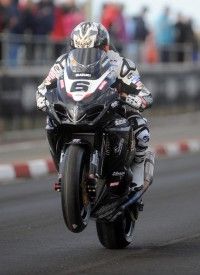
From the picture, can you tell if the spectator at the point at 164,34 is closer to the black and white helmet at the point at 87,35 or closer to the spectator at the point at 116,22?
the spectator at the point at 116,22

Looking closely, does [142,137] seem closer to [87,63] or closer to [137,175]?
[137,175]

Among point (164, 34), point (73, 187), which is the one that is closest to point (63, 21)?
point (164, 34)

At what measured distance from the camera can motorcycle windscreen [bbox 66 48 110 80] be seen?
9336 mm

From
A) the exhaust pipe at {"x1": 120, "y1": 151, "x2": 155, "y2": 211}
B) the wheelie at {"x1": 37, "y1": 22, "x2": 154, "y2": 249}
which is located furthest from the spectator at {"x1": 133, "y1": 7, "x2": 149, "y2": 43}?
the wheelie at {"x1": 37, "y1": 22, "x2": 154, "y2": 249}

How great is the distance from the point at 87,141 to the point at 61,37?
1647 centimetres

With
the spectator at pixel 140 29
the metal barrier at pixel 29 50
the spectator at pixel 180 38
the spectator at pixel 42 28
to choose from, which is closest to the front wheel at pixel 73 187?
the metal barrier at pixel 29 50

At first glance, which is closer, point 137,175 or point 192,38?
point 137,175

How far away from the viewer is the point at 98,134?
919cm

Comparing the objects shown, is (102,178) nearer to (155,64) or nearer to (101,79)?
(101,79)

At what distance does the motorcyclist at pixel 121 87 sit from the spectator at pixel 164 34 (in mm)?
19712

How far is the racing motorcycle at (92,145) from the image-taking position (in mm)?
8836

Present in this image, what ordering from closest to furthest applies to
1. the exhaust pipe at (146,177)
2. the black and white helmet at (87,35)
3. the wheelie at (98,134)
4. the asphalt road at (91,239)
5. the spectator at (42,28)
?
the asphalt road at (91,239)
the wheelie at (98,134)
the black and white helmet at (87,35)
the exhaust pipe at (146,177)
the spectator at (42,28)

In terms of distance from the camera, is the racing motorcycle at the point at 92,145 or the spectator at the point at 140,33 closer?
the racing motorcycle at the point at 92,145

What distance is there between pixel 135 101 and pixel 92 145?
738mm
